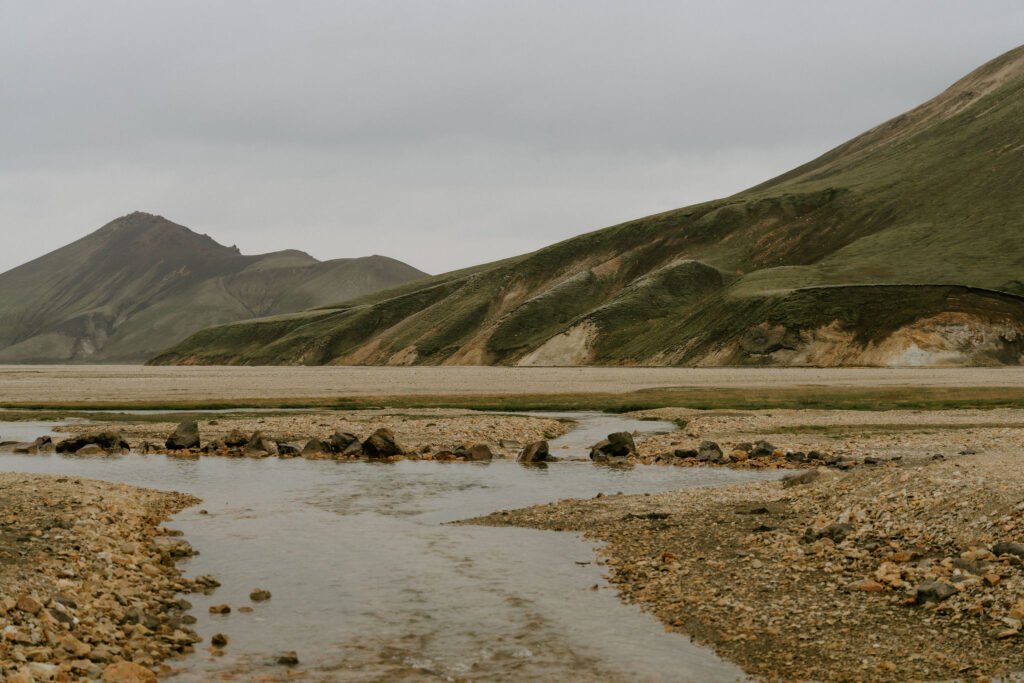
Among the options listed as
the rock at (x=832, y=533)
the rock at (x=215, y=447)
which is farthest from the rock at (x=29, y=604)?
the rock at (x=215, y=447)

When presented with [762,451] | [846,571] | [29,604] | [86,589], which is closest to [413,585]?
[86,589]

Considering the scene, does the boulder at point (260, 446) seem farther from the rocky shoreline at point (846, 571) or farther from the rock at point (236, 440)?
the rocky shoreline at point (846, 571)

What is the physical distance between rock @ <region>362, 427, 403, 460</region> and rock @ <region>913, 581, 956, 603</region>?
97.3 ft

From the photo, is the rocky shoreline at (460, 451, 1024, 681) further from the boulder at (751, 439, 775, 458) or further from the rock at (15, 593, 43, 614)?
the boulder at (751, 439, 775, 458)

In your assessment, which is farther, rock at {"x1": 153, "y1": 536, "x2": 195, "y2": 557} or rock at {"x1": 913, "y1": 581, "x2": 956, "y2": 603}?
rock at {"x1": 153, "y1": 536, "x2": 195, "y2": 557}

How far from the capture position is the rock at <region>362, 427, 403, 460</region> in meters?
42.7

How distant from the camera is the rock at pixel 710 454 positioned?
38906 mm

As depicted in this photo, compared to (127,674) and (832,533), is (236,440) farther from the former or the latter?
(127,674)

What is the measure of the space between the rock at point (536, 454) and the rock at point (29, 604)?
27.0 meters

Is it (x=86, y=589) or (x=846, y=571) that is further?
(x=846, y=571)

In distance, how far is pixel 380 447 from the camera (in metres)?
42.7

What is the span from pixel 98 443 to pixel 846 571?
40.7 m

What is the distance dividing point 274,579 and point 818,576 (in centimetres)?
1181

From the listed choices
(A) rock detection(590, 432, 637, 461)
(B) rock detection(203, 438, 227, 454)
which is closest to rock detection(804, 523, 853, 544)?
(A) rock detection(590, 432, 637, 461)
